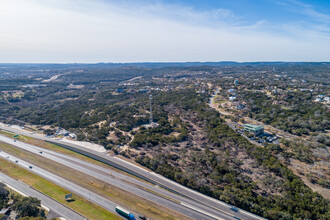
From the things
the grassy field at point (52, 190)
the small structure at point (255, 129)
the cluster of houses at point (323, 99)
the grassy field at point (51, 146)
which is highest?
the cluster of houses at point (323, 99)

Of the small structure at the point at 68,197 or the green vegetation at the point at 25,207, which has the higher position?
the green vegetation at the point at 25,207

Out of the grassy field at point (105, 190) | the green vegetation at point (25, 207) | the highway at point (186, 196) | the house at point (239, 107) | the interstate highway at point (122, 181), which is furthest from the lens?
the house at point (239, 107)

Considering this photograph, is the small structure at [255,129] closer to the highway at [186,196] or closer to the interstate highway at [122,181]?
the highway at [186,196]

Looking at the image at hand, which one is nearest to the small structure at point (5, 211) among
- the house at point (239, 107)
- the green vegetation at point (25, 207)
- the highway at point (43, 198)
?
the green vegetation at point (25, 207)

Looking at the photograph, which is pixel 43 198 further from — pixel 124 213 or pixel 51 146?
pixel 51 146

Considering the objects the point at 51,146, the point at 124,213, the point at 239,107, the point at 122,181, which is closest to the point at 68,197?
the point at 122,181
